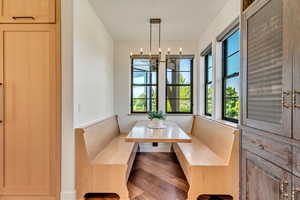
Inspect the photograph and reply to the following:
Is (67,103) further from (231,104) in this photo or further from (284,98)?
(231,104)

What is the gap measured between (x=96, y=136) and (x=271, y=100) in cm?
224

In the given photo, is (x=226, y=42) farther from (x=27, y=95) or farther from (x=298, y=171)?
(x=27, y=95)

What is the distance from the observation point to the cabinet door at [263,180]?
46.1 inches

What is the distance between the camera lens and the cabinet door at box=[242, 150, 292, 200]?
3.84 ft

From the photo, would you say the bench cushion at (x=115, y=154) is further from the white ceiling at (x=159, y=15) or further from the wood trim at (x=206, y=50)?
the wood trim at (x=206, y=50)

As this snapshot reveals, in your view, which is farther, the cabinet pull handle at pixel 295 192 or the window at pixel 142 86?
the window at pixel 142 86

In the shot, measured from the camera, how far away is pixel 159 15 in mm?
3258

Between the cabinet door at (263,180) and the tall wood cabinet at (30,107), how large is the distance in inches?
77.6

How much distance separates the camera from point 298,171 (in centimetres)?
107

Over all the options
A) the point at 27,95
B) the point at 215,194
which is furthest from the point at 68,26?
the point at 215,194

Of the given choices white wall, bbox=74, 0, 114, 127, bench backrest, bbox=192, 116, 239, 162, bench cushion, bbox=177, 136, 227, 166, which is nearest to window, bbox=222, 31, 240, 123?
bench backrest, bbox=192, 116, 239, 162

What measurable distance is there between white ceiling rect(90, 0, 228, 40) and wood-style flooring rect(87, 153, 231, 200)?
2.53 m

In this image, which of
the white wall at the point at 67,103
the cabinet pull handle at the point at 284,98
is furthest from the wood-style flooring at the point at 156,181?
the cabinet pull handle at the point at 284,98

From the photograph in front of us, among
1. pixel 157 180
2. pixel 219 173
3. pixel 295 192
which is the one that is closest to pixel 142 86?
pixel 157 180
